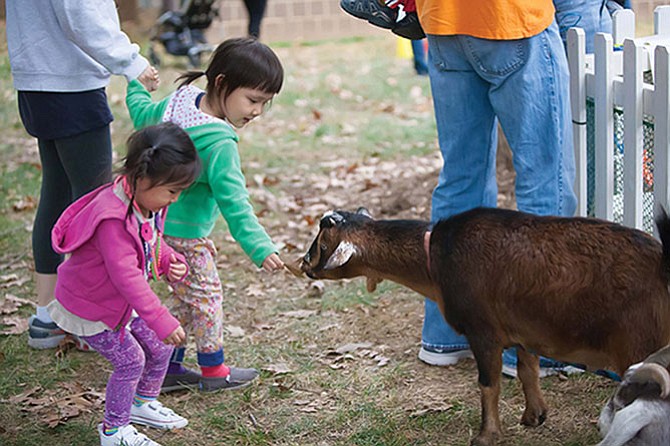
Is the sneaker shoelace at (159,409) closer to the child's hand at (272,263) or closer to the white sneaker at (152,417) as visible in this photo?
the white sneaker at (152,417)

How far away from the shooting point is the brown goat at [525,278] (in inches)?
137

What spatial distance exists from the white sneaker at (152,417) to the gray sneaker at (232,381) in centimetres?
40

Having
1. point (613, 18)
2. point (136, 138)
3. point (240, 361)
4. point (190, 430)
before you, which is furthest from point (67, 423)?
point (613, 18)

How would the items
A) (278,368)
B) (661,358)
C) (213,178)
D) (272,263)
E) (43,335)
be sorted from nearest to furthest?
(661,358) → (272,263) → (213,178) → (278,368) → (43,335)

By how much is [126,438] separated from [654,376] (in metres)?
2.21

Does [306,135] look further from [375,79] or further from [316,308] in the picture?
[316,308]

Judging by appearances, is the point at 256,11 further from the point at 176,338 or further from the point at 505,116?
the point at 176,338

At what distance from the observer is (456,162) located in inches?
180

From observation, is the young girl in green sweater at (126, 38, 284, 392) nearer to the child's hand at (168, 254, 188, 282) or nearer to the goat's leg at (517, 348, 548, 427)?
the child's hand at (168, 254, 188, 282)

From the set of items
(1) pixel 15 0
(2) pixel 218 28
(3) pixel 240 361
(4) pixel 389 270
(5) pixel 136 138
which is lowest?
(2) pixel 218 28

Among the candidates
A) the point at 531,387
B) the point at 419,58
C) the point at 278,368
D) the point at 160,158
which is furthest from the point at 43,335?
the point at 419,58

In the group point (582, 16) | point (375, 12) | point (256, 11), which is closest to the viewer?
point (375, 12)

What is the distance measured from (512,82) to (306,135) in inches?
268

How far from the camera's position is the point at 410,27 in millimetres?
4641
